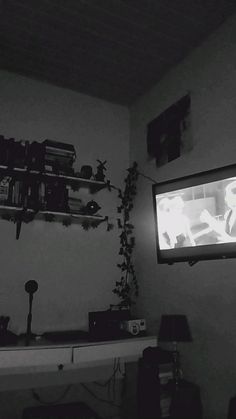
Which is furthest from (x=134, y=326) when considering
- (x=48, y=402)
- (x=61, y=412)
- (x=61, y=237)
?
(x=61, y=237)

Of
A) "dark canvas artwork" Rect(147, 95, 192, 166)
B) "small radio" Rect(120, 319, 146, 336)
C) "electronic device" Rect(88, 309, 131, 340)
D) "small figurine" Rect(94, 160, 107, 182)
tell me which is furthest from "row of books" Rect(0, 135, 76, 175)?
"small radio" Rect(120, 319, 146, 336)

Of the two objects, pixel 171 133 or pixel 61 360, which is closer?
pixel 61 360

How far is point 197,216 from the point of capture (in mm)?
2145

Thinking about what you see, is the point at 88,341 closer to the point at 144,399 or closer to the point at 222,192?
the point at 144,399

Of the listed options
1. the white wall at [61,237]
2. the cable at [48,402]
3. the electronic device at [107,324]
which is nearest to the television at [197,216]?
the electronic device at [107,324]

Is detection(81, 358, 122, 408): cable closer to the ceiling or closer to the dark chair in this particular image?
the dark chair

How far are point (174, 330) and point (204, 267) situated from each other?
0.51m

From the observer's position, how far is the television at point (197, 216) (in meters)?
1.98

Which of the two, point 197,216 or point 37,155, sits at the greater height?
point 37,155

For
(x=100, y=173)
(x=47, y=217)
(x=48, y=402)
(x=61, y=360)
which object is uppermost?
(x=100, y=173)

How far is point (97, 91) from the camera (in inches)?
136

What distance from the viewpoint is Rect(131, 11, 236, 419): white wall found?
2.20m

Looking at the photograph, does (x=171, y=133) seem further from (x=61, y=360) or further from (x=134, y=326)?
(x=61, y=360)

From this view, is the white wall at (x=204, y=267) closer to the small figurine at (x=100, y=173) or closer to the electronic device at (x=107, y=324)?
the electronic device at (x=107, y=324)
